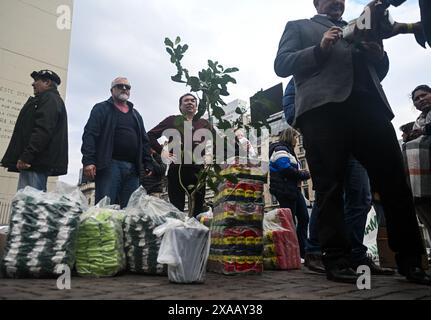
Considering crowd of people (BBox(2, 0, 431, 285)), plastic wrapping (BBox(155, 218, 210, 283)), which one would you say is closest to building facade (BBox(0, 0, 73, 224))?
crowd of people (BBox(2, 0, 431, 285))

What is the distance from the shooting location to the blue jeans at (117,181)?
143 inches

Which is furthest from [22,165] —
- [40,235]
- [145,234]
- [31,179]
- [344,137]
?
[344,137]

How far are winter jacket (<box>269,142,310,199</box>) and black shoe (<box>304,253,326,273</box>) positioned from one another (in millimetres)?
1495

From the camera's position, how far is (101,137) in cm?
375

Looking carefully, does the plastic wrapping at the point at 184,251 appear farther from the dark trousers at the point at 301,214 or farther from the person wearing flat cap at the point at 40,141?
the dark trousers at the point at 301,214

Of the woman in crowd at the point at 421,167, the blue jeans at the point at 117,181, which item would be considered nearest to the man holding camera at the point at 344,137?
the woman in crowd at the point at 421,167

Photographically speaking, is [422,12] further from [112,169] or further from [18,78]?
[18,78]

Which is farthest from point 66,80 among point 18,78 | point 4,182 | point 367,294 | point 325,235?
Result: point 367,294

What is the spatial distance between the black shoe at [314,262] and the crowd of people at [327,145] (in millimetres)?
10

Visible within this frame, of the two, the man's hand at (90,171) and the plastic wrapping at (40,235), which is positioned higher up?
the man's hand at (90,171)

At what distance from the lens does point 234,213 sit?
9.50 feet

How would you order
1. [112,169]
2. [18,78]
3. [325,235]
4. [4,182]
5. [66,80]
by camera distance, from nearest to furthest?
[325,235] → [112,169] → [4,182] → [18,78] → [66,80]

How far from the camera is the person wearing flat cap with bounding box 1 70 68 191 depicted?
10.8ft
